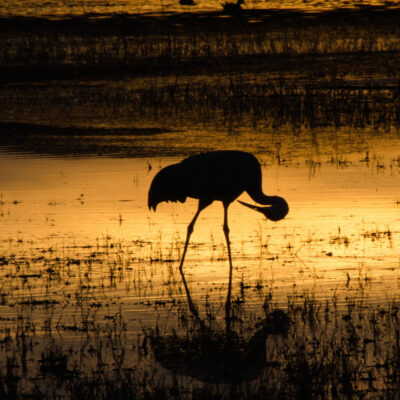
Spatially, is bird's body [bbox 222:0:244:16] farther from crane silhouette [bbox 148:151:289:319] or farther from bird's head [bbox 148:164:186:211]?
bird's head [bbox 148:164:186:211]

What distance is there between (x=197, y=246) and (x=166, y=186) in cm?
68

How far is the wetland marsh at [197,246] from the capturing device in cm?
684

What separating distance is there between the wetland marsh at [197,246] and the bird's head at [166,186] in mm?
478

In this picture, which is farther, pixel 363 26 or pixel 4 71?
pixel 363 26

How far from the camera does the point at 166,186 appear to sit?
33.2ft

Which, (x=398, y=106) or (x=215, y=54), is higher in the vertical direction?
(x=215, y=54)

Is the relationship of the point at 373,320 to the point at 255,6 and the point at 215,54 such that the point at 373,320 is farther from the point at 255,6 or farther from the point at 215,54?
the point at 255,6

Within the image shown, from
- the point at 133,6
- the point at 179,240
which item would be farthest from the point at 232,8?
the point at 179,240

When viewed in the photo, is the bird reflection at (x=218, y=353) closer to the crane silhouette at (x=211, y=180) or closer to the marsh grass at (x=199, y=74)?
the crane silhouette at (x=211, y=180)

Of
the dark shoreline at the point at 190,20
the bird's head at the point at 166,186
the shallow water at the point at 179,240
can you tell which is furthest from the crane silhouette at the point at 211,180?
the dark shoreline at the point at 190,20

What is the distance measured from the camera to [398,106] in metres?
19.8

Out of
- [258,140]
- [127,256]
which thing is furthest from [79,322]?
[258,140]

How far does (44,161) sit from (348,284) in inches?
302

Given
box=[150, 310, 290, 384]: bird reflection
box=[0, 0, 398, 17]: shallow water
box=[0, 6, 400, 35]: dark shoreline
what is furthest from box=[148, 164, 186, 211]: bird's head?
box=[0, 0, 398, 17]: shallow water
